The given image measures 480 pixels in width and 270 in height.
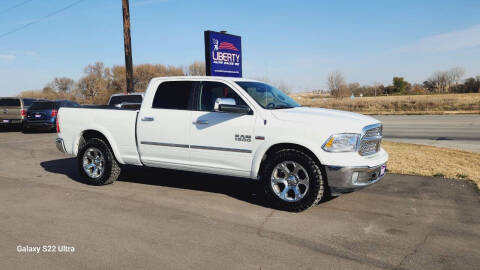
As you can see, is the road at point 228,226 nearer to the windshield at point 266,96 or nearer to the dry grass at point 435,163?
the dry grass at point 435,163

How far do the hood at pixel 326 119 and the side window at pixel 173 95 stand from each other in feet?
4.96

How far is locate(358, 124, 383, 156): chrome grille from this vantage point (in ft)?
16.4

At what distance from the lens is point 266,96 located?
19.4 ft

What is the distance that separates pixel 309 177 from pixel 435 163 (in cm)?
466

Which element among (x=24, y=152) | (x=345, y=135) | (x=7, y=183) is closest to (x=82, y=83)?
(x=24, y=152)

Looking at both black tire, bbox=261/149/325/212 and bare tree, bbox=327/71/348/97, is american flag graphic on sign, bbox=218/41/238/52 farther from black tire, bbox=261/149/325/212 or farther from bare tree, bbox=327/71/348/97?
bare tree, bbox=327/71/348/97

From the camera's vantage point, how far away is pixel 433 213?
509 cm

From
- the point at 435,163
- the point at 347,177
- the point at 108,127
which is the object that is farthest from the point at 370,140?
the point at 108,127

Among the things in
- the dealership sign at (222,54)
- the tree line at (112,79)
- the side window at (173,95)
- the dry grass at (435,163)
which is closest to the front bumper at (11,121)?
the dealership sign at (222,54)

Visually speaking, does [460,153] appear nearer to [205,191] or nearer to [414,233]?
[414,233]

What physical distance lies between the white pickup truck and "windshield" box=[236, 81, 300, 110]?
23 millimetres

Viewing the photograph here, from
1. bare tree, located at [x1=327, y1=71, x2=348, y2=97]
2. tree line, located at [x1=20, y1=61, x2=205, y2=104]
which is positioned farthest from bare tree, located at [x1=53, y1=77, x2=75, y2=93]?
bare tree, located at [x1=327, y1=71, x2=348, y2=97]

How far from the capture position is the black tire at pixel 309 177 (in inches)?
197

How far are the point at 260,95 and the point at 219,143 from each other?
982 millimetres
